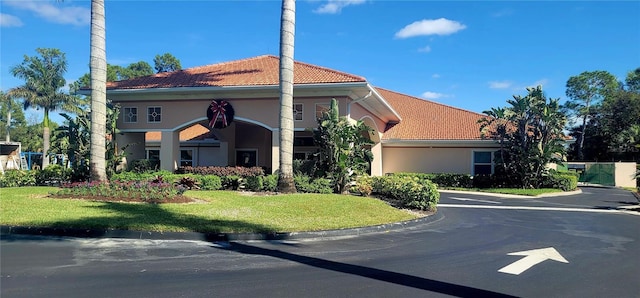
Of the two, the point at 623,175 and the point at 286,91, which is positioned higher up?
the point at 286,91

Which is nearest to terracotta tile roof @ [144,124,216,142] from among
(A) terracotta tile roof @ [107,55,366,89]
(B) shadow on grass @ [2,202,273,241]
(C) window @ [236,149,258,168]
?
(C) window @ [236,149,258,168]

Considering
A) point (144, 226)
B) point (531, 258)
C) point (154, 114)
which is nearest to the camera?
point (531, 258)

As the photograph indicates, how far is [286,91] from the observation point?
50.6ft

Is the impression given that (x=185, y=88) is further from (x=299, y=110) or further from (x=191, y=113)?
(x=299, y=110)

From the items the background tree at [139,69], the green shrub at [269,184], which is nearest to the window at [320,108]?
the green shrub at [269,184]

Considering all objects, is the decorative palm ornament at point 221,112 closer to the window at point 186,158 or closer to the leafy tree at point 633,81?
the window at point 186,158

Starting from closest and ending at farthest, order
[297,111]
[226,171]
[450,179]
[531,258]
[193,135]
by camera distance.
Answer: [531,258], [226,171], [297,111], [450,179], [193,135]

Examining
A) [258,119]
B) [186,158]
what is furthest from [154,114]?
[186,158]

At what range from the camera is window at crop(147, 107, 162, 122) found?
2192 cm

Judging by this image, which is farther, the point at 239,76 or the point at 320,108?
the point at 239,76

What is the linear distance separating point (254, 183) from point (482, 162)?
17042mm

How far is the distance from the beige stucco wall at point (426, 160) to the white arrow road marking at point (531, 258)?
20377mm

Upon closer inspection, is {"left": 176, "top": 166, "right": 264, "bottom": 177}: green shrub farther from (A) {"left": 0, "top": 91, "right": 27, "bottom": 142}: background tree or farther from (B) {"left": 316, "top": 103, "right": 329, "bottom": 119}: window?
(A) {"left": 0, "top": 91, "right": 27, "bottom": 142}: background tree

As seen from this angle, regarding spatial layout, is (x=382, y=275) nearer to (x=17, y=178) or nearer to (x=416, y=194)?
(x=416, y=194)
